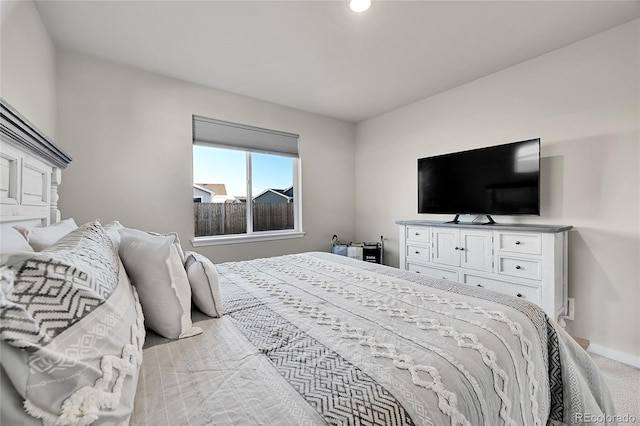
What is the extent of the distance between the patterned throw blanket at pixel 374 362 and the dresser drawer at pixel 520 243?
1177mm

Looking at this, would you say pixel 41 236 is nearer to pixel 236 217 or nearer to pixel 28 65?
pixel 28 65

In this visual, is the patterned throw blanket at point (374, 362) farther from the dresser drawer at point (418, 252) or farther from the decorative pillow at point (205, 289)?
the dresser drawer at point (418, 252)

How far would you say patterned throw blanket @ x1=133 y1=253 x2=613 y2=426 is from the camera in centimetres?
65

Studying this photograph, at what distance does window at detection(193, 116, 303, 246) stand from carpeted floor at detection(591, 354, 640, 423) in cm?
323

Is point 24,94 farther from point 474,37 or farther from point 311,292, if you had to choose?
point 474,37

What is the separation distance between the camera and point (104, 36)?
7.29 feet

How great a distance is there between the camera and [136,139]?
2.73 metres

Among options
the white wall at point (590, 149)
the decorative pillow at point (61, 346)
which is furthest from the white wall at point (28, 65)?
the white wall at point (590, 149)

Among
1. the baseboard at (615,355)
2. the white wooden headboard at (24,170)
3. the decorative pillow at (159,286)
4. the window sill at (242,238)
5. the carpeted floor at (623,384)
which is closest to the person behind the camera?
the decorative pillow at (159,286)

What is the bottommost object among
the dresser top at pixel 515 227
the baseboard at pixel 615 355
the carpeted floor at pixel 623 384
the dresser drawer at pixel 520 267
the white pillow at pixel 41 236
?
the carpeted floor at pixel 623 384

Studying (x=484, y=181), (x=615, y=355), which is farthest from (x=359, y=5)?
(x=615, y=355)

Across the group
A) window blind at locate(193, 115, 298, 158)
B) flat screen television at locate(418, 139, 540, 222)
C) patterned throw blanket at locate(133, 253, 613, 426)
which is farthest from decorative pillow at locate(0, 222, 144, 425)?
flat screen television at locate(418, 139, 540, 222)

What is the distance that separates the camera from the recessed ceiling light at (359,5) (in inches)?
72.2

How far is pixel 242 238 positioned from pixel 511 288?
2900 millimetres
